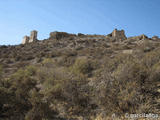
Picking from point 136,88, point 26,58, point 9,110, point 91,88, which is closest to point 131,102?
point 136,88

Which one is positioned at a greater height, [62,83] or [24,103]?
[62,83]

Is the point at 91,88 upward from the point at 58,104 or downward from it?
upward

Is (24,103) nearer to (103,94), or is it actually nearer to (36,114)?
(36,114)

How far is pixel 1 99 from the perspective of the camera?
4.04 meters

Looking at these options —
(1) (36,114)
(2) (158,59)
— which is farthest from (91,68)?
(1) (36,114)

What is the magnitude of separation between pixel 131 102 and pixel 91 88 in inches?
58.6

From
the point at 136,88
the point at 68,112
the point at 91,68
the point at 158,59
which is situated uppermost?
the point at 158,59

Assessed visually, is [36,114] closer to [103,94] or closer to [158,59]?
[103,94]

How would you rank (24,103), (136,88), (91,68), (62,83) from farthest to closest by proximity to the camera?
(91,68)
(62,83)
(24,103)
(136,88)

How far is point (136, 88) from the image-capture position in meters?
3.69

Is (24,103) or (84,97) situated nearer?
(24,103)

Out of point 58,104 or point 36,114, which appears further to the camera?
point 58,104

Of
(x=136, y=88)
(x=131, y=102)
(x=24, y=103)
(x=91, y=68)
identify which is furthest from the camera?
(x=91, y=68)

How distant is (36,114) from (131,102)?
2.64 meters
